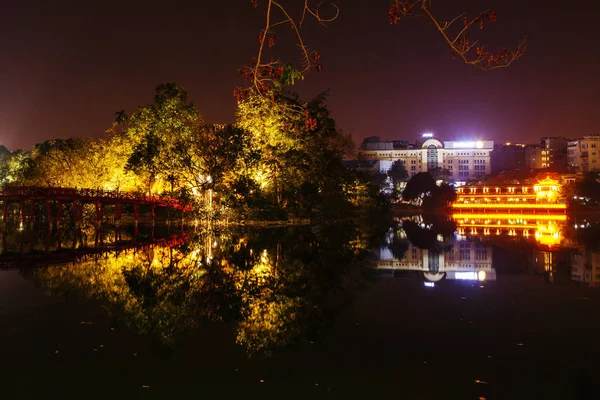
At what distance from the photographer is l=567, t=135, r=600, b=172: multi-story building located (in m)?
156

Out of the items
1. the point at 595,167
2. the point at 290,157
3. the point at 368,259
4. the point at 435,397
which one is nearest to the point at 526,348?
the point at 435,397

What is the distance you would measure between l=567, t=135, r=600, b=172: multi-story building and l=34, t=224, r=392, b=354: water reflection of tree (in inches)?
6044

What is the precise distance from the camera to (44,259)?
22.6 m

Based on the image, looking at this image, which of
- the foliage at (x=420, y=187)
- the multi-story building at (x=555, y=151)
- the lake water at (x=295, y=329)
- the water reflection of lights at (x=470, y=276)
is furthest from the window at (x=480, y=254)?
the multi-story building at (x=555, y=151)

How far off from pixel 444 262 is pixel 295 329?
1354cm

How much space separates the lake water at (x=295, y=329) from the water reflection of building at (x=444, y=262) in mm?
203

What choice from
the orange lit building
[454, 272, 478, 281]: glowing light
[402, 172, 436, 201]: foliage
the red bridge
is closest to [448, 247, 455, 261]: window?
[454, 272, 478, 281]: glowing light

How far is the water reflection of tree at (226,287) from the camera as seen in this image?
1088cm

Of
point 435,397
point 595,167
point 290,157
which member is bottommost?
point 435,397

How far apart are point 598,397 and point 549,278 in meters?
11.8

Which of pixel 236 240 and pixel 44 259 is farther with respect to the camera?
pixel 236 240

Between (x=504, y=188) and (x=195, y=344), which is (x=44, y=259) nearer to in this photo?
(x=195, y=344)

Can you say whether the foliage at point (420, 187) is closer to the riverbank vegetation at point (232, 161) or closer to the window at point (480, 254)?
the riverbank vegetation at point (232, 161)

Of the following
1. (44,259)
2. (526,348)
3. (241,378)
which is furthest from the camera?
(44,259)
